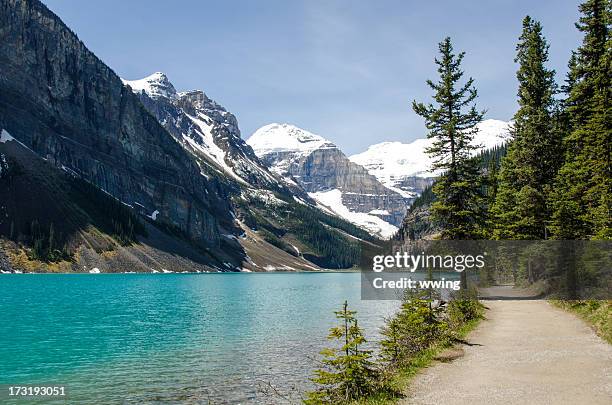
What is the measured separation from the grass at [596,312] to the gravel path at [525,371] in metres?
0.55

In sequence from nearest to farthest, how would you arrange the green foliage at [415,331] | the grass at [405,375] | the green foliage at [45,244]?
the grass at [405,375] → the green foliage at [415,331] → the green foliage at [45,244]

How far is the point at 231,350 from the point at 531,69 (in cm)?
4221

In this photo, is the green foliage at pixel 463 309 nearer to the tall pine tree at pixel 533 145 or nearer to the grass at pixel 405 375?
the grass at pixel 405 375

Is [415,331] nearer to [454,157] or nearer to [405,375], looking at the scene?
[405,375]

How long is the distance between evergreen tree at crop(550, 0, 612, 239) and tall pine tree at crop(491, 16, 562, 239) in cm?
206

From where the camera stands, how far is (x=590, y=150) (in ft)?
124

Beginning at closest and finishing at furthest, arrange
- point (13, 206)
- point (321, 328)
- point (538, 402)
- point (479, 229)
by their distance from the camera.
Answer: point (538, 402), point (479, 229), point (321, 328), point (13, 206)

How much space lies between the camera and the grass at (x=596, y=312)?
2429 centimetres

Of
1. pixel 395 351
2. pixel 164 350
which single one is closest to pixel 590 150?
pixel 395 351

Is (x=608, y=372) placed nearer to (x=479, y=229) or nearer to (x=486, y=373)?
(x=486, y=373)

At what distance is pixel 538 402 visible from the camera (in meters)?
14.3

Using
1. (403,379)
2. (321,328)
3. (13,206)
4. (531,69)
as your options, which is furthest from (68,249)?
(403,379)

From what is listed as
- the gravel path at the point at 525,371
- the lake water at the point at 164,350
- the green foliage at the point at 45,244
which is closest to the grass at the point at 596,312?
the gravel path at the point at 525,371

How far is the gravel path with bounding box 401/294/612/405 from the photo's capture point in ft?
49.2
